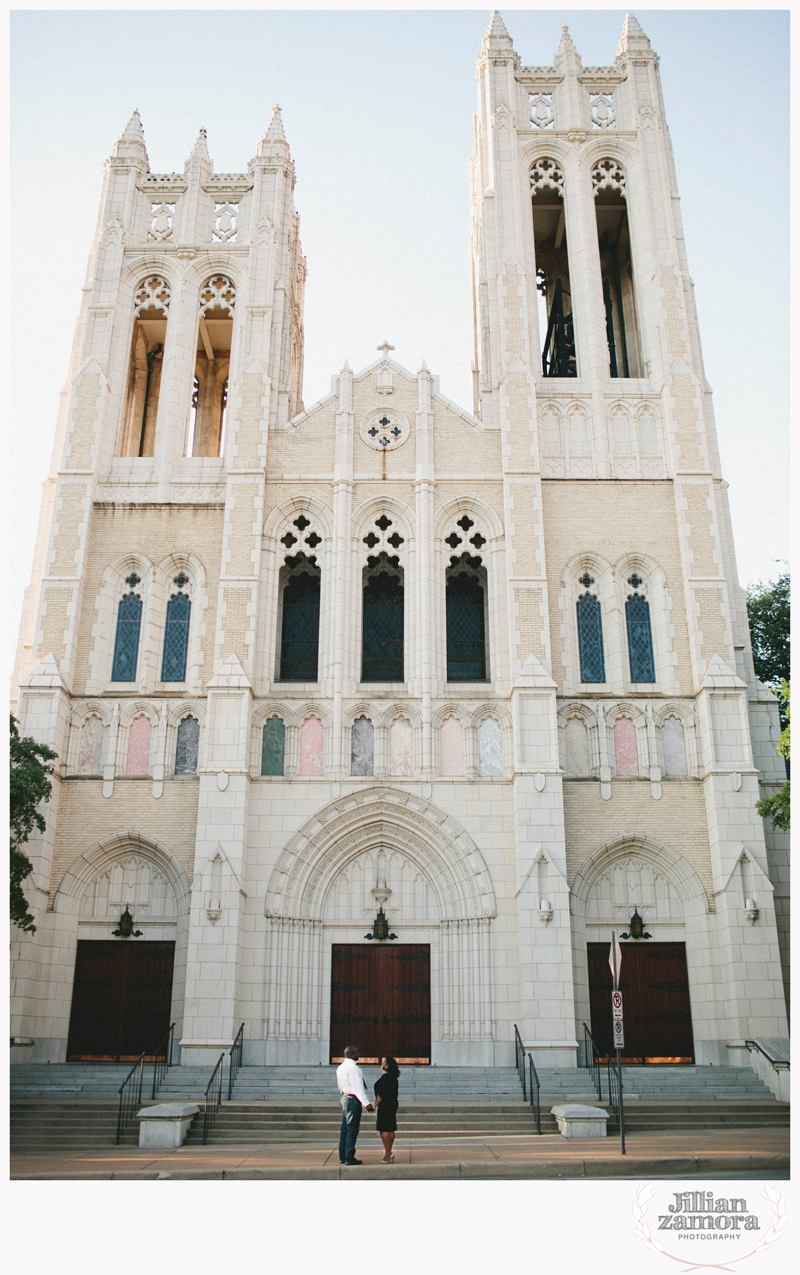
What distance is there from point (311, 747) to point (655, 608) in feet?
25.6

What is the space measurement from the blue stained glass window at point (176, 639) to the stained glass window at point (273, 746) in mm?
2194

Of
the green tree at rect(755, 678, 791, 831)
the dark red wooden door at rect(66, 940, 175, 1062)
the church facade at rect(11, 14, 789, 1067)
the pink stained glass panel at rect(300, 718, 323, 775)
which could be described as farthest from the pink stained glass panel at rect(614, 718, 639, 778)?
the dark red wooden door at rect(66, 940, 175, 1062)

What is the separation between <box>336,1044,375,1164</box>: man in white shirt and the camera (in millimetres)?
11664

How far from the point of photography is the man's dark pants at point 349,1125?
1176 cm

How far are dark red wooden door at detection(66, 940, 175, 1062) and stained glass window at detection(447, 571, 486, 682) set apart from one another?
317 inches

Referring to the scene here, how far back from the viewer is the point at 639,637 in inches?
869

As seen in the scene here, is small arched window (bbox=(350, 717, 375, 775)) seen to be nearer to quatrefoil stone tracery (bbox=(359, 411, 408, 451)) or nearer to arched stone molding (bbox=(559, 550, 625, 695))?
arched stone molding (bbox=(559, 550, 625, 695))

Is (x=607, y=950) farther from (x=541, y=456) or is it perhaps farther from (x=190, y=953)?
(x=541, y=456)

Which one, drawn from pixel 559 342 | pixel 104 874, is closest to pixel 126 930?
pixel 104 874

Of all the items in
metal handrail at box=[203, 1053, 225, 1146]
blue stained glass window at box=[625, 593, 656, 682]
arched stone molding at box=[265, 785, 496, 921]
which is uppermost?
blue stained glass window at box=[625, 593, 656, 682]

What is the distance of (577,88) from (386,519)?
13.5 m

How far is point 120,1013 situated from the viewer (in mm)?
19500

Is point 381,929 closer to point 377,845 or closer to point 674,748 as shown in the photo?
point 377,845

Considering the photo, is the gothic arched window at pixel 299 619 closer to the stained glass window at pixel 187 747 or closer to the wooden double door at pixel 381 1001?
the stained glass window at pixel 187 747
